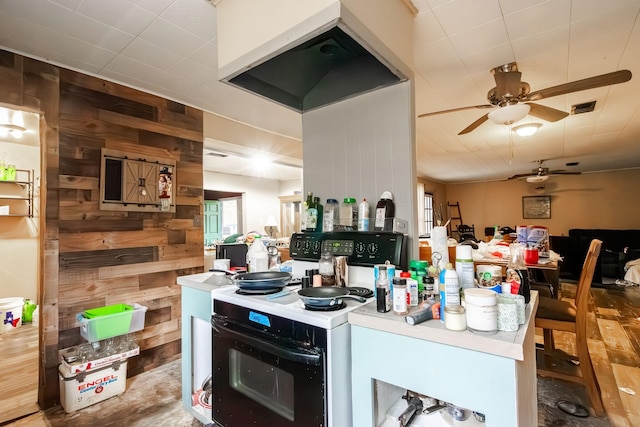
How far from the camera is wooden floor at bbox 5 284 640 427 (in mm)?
1806

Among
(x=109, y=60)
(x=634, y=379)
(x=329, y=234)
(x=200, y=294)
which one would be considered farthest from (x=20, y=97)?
(x=634, y=379)

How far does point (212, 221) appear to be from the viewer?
6.38 metres

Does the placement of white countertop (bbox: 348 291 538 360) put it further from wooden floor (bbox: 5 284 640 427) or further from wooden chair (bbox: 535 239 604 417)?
wooden floor (bbox: 5 284 640 427)

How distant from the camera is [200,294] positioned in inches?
63.6

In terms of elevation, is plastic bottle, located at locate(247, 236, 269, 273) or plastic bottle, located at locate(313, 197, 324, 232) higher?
plastic bottle, located at locate(313, 197, 324, 232)

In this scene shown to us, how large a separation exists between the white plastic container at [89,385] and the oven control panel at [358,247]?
157 cm

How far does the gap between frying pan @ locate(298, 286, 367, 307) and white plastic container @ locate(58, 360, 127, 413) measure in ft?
5.86

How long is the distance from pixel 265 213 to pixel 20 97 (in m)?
5.34

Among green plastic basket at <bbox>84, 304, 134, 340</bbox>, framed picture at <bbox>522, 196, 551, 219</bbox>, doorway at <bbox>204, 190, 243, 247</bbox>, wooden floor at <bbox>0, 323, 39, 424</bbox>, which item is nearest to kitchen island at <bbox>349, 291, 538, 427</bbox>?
green plastic basket at <bbox>84, 304, 134, 340</bbox>

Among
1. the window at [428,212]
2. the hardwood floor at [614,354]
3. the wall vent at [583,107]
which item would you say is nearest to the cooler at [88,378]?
the hardwood floor at [614,354]

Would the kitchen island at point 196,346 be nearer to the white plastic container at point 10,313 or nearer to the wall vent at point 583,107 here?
the white plastic container at point 10,313

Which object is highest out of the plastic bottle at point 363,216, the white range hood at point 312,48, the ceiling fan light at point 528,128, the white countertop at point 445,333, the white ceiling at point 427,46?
the white ceiling at point 427,46

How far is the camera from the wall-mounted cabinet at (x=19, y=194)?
3.65 metres

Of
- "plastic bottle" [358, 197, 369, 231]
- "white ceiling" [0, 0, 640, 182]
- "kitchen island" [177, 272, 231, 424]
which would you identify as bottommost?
"kitchen island" [177, 272, 231, 424]
